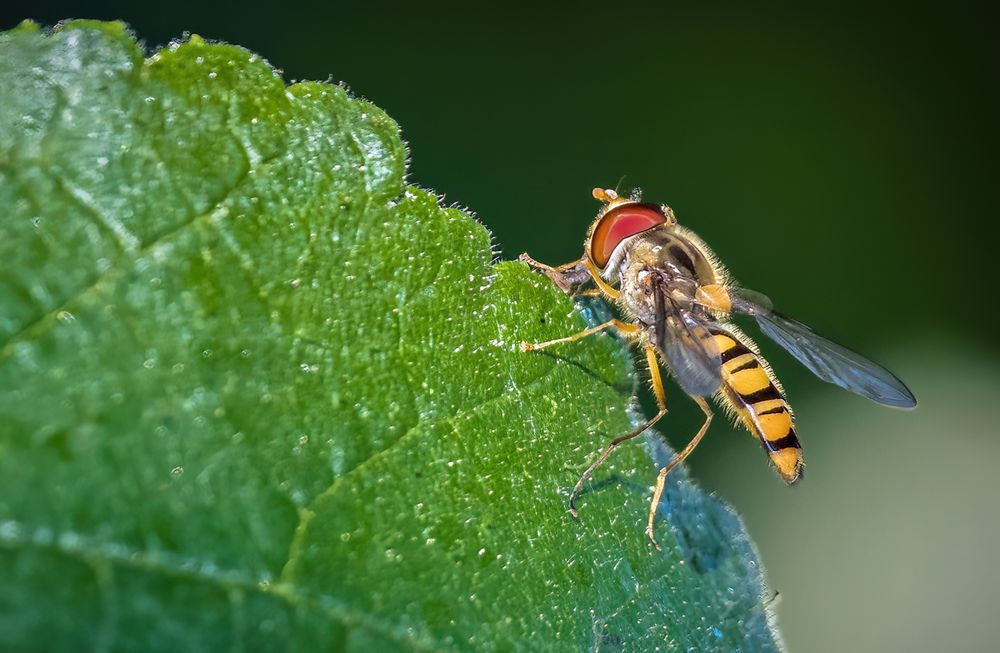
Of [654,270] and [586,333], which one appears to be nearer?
[586,333]

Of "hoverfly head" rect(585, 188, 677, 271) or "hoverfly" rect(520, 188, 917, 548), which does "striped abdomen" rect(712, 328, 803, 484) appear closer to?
"hoverfly" rect(520, 188, 917, 548)

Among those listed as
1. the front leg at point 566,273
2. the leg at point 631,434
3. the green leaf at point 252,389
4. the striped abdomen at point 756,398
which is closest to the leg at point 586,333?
the green leaf at point 252,389

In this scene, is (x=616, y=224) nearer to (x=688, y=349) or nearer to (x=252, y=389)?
(x=688, y=349)

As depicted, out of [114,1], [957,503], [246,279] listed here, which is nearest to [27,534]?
[246,279]

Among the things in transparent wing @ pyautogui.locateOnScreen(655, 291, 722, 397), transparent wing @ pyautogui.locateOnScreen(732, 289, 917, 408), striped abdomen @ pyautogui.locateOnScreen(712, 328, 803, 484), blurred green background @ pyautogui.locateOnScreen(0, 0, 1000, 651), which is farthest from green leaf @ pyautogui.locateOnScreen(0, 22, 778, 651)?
blurred green background @ pyautogui.locateOnScreen(0, 0, 1000, 651)

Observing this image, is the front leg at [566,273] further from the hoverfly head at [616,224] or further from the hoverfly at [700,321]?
the hoverfly head at [616,224]

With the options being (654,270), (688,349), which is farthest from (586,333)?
(654,270)

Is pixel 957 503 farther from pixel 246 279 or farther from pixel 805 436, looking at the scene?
pixel 246 279
